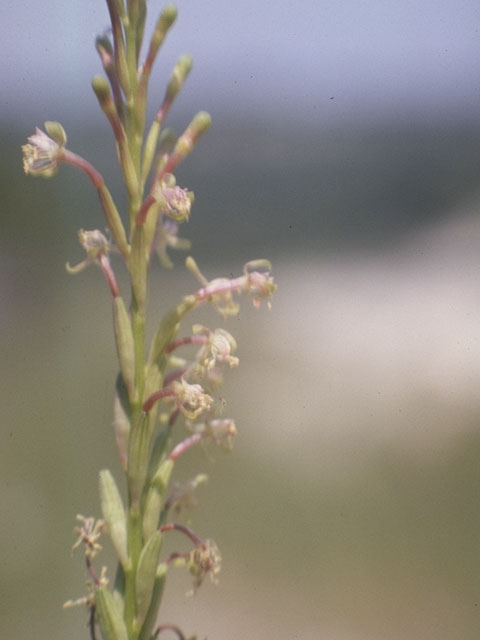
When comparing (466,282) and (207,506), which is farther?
(466,282)

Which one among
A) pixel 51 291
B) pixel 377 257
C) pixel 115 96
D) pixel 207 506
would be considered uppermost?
pixel 115 96

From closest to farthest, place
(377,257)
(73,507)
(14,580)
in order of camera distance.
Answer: (14,580) → (73,507) → (377,257)

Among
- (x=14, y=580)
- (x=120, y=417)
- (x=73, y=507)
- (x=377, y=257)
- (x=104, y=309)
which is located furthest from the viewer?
(x=377, y=257)

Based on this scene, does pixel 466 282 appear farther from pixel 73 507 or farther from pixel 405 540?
pixel 73 507

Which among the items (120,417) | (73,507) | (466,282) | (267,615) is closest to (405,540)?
(267,615)

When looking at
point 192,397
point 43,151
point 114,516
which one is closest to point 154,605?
point 114,516

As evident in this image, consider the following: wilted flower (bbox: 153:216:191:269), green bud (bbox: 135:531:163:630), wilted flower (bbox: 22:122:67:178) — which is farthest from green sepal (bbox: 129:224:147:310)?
green bud (bbox: 135:531:163:630)

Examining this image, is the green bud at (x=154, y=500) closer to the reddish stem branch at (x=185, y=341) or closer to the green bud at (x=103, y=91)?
the reddish stem branch at (x=185, y=341)

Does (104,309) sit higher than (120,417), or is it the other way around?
(120,417)
